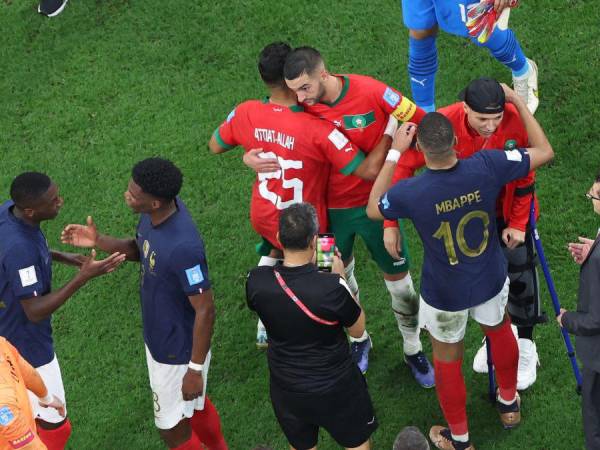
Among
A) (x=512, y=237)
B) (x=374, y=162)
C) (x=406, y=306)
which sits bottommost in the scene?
(x=406, y=306)

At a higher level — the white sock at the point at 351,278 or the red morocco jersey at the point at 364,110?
the red morocco jersey at the point at 364,110

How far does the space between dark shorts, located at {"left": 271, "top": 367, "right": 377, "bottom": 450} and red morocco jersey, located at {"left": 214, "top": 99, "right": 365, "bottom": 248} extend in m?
1.36

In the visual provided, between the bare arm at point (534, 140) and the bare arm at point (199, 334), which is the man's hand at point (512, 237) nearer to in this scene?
the bare arm at point (534, 140)

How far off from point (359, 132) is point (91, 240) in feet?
5.98

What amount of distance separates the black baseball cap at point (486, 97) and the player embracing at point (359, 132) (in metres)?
0.70

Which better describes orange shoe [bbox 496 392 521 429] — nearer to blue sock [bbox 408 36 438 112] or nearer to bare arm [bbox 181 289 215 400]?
bare arm [bbox 181 289 215 400]

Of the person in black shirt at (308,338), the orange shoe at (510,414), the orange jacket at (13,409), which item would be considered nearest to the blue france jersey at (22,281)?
the orange jacket at (13,409)

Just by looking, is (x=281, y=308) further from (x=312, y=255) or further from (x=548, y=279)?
(x=548, y=279)

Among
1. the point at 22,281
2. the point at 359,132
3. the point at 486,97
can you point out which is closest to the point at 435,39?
the point at 359,132

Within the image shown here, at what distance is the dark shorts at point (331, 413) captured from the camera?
4980 millimetres

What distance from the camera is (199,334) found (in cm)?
523

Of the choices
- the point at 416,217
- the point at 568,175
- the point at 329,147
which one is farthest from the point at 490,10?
the point at 416,217

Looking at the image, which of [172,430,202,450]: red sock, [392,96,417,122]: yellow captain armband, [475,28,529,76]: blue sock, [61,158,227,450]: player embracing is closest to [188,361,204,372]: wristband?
[61,158,227,450]: player embracing

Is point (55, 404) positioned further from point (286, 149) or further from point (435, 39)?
point (435, 39)
